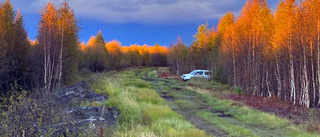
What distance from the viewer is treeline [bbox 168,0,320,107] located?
13773 mm

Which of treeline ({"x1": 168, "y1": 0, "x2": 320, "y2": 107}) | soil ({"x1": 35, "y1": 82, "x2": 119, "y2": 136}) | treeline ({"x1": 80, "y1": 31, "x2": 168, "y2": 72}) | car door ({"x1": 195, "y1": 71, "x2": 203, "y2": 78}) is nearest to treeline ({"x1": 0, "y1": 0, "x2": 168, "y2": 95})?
soil ({"x1": 35, "y1": 82, "x2": 119, "y2": 136})

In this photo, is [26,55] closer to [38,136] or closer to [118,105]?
[118,105]

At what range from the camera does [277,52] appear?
16281 mm

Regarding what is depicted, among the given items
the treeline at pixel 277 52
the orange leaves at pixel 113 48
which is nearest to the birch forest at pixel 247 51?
the treeline at pixel 277 52

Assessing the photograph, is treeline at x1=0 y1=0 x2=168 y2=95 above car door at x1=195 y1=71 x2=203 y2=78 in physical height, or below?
above

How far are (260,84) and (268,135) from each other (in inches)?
484

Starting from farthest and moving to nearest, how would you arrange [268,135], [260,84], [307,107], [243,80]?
[243,80]
[260,84]
[307,107]
[268,135]

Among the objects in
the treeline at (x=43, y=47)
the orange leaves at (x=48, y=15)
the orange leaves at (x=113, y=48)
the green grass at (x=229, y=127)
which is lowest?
the green grass at (x=229, y=127)

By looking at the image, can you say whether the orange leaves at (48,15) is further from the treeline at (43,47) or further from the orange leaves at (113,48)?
the orange leaves at (113,48)

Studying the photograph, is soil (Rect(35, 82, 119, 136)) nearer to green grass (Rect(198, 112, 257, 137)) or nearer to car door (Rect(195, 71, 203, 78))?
green grass (Rect(198, 112, 257, 137))

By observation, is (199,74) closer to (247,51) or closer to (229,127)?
(247,51)

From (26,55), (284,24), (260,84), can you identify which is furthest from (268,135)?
(26,55)

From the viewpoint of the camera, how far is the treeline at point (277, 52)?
13773 mm

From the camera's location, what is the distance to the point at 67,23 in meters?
20.8
